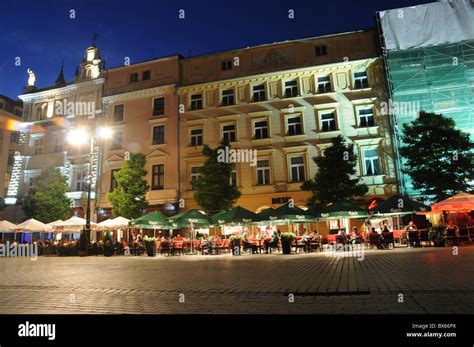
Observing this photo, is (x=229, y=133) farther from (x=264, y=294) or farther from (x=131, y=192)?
(x=264, y=294)

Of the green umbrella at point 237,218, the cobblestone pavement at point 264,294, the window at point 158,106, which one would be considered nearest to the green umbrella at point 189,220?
the green umbrella at point 237,218

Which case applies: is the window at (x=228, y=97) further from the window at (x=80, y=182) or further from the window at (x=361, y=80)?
the window at (x=80, y=182)

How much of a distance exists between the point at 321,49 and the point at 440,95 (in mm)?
10315

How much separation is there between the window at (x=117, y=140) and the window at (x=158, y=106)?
166 inches

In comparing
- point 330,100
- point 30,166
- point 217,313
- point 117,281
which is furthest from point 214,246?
point 30,166

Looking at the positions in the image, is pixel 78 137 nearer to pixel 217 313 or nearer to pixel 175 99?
pixel 175 99

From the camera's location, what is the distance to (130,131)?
34219mm

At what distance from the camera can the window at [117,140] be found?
3447cm

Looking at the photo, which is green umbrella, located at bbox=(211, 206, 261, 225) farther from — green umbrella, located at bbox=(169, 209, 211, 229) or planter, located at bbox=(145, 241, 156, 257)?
planter, located at bbox=(145, 241, 156, 257)

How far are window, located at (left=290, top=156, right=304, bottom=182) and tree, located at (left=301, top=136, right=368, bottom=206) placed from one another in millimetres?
3724
